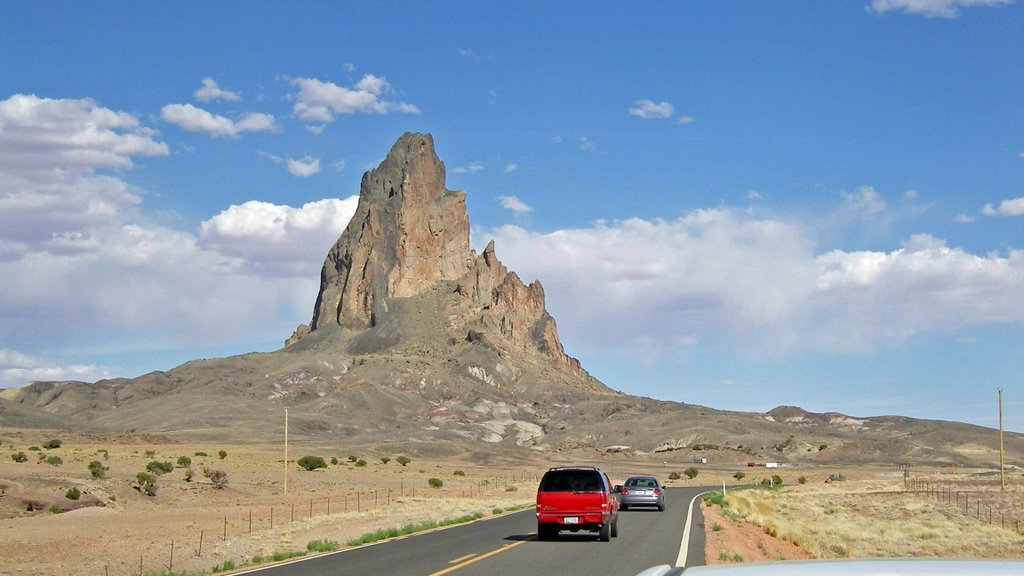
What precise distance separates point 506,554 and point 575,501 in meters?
3.01

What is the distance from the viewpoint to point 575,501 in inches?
936

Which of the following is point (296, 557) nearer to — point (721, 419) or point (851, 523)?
point (851, 523)

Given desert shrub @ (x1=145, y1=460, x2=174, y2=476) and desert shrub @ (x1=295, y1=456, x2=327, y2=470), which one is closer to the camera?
desert shrub @ (x1=145, y1=460, x2=174, y2=476)

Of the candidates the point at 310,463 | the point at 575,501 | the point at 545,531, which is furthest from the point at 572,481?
the point at 310,463

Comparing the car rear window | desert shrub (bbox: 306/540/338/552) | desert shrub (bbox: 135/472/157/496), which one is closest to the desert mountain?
desert shrub (bbox: 135/472/157/496)

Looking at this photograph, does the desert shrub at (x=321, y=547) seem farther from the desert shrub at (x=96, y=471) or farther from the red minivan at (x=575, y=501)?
the desert shrub at (x=96, y=471)

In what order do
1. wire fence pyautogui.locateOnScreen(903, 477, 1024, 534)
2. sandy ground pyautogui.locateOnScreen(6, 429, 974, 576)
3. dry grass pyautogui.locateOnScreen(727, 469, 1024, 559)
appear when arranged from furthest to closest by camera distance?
wire fence pyautogui.locateOnScreen(903, 477, 1024, 534)
dry grass pyautogui.locateOnScreen(727, 469, 1024, 559)
sandy ground pyautogui.locateOnScreen(6, 429, 974, 576)

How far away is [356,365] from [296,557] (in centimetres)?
17089

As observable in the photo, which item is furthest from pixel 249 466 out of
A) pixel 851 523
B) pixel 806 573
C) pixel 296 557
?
pixel 806 573

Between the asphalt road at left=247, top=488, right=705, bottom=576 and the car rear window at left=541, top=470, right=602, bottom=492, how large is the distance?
1.28 metres

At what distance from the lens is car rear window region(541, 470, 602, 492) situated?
23.9m

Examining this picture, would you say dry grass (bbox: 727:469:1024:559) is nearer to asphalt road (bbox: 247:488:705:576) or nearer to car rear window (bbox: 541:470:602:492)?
asphalt road (bbox: 247:488:705:576)

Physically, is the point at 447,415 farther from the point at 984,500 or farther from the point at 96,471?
the point at 984,500

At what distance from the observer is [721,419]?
164625 millimetres
